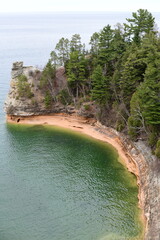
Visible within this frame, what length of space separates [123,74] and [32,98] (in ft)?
87.6

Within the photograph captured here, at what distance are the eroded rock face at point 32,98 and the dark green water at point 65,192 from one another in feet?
36.9

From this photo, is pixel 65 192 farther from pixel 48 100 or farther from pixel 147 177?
pixel 48 100

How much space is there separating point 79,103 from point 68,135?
30.2ft

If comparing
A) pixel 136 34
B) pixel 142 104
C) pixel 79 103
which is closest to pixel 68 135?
pixel 79 103

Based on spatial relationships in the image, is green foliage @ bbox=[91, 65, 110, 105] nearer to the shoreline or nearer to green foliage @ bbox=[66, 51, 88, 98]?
green foliage @ bbox=[66, 51, 88, 98]

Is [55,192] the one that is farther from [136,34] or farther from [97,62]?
[136,34]

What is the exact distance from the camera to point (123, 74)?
1902 inches

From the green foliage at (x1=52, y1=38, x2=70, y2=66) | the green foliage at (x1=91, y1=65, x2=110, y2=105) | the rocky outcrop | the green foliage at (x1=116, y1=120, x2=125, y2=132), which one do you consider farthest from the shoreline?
the green foliage at (x1=52, y1=38, x2=70, y2=66)

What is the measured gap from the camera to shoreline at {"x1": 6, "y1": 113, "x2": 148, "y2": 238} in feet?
143

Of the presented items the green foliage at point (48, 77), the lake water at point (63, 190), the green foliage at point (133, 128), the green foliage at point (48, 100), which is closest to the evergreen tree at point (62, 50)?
the green foliage at point (48, 77)

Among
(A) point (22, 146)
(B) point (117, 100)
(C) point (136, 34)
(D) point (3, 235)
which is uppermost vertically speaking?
(C) point (136, 34)

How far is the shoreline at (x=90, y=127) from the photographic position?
43734 mm

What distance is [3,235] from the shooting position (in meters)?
30.1

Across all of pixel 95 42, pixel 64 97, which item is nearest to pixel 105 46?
pixel 95 42
